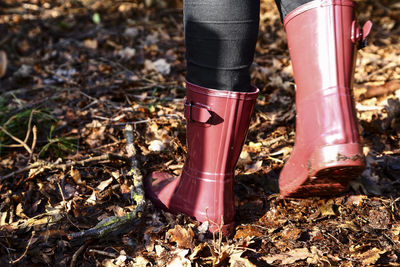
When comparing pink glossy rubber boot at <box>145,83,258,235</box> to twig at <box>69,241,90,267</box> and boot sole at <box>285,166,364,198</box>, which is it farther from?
twig at <box>69,241,90,267</box>

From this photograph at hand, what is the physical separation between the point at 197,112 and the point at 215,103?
3.4 inches

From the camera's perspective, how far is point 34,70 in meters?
3.63

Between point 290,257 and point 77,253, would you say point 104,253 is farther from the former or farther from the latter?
point 290,257

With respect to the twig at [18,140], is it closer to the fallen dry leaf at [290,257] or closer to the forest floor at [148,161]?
the forest floor at [148,161]

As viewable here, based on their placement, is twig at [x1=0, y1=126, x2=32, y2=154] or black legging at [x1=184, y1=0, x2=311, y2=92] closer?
black legging at [x1=184, y1=0, x2=311, y2=92]

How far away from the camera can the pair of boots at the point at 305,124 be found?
146cm

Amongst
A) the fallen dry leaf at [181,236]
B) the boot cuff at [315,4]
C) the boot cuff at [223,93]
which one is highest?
the boot cuff at [315,4]

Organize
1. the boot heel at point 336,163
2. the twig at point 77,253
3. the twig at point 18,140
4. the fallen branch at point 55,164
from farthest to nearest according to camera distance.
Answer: the twig at point 18,140 → the fallen branch at point 55,164 → the twig at point 77,253 → the boot heel at point 336,163

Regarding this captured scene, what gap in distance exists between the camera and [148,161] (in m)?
2.21

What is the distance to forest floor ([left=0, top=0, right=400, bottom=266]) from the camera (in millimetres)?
1548

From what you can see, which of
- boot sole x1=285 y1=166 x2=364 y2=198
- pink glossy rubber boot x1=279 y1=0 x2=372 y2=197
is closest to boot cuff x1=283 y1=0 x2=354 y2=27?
pink glossy rubber boot x1=279 y1=0 x2=372 y2=197

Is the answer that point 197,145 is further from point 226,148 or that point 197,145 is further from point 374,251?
point 374,251

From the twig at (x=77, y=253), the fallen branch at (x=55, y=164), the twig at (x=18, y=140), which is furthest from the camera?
the twig at (x=18, y=140)

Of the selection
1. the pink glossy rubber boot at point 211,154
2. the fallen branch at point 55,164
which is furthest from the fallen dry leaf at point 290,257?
the fallen branch at point 55,164
